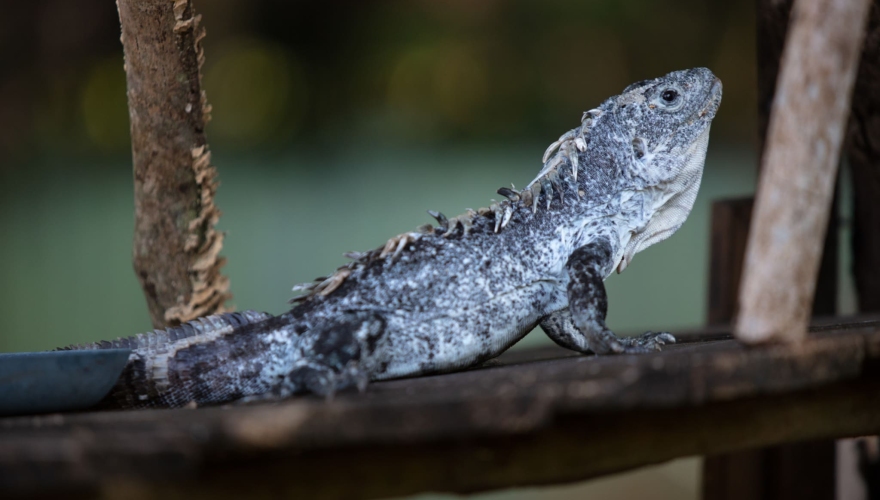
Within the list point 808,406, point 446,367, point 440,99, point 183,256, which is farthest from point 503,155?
point 808,406

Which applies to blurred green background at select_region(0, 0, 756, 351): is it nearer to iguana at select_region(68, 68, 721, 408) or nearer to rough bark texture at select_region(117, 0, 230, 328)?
rough bark texture at select_region(117, 0, 230, 328)

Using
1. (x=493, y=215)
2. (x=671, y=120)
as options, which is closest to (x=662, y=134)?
(x=671, y=120)

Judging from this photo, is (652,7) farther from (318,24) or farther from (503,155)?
(318,24)

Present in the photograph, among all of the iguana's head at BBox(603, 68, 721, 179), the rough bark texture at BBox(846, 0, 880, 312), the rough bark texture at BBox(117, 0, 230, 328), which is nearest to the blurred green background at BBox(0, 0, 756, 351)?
the rough bark texture at BBox(846, 0, 880, 312)

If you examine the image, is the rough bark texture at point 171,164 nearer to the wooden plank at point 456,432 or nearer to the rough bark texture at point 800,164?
the wooden plank at point 456,432

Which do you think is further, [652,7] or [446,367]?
[652,7]

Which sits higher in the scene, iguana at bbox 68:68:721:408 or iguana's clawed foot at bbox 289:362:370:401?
iguana at bbox 68:68:721:408

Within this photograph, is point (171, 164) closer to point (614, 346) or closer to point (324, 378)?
point (324, 378)
